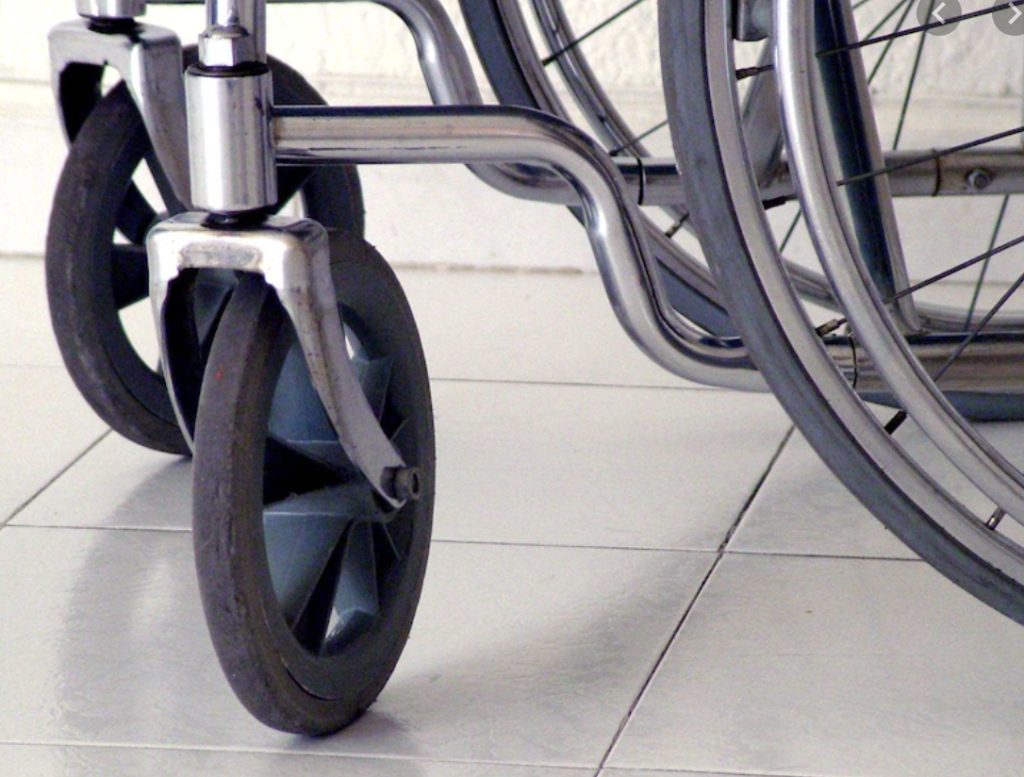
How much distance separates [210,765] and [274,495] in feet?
0.55

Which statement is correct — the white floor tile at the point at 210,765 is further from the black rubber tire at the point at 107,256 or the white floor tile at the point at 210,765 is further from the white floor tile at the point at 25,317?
the white floor tile at the point at 25,317

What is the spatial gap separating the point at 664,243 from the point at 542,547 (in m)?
0.34

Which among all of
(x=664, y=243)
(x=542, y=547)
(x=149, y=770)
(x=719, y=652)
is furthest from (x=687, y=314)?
(x=149, y=770)

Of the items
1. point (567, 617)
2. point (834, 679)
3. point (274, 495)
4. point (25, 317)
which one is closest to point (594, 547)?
point (567, 617)

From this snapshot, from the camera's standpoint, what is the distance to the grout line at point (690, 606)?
886 mm

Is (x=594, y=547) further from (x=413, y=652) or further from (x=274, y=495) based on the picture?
(x=274, y=495)

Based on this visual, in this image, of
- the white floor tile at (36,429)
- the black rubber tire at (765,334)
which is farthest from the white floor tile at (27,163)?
the black rubber tire at (765,334)

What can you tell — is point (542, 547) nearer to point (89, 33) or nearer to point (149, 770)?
point (149, 770)

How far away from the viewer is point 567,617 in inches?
40.6

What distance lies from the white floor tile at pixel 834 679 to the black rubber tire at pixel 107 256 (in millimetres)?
511

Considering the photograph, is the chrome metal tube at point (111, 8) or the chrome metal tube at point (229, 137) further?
the chrome metal tube at point (111, 8)

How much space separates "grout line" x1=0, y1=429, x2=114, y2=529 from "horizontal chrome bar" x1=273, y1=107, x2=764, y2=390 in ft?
1.83

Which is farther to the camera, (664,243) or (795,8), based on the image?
(664,243)

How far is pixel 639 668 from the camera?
0.96 meters
